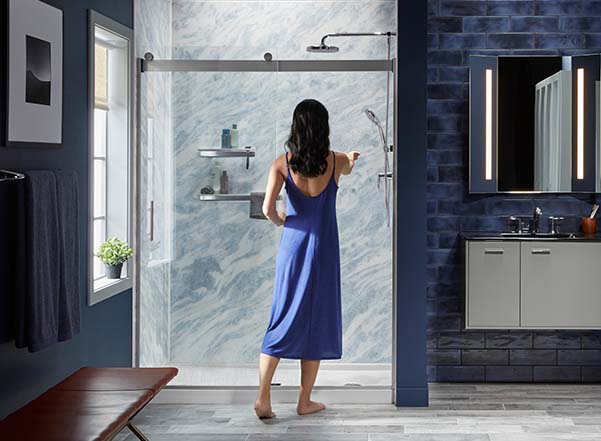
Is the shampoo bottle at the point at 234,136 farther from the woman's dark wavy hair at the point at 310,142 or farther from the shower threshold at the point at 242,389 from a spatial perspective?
the shower threshold at the point at 242,389

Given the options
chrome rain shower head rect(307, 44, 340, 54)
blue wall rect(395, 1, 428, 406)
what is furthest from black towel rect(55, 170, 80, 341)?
chrome rain shower head rect(307, 44, 340, 54)

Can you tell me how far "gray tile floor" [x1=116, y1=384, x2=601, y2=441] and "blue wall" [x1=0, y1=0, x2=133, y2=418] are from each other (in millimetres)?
468

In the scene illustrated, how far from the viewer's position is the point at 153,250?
5441 millimetres

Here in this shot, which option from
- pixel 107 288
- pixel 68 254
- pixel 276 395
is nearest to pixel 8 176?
pixel 68 254

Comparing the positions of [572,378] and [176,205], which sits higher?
[176,205]

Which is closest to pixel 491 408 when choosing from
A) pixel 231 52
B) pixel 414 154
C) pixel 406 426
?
pixel 406 426

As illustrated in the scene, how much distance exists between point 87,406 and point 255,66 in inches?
94.2

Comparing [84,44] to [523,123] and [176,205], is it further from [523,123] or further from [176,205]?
[523,123]

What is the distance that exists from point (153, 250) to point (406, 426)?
5.60 ft

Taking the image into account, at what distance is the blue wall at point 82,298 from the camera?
375cm

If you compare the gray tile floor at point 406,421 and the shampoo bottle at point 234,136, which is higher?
the shampoo bottle at point 234,136

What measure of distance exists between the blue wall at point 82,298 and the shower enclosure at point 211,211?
0.90 ft

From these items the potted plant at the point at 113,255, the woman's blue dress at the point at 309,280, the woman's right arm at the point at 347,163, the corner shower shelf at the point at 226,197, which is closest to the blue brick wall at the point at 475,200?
the woman's right arm at the point at 347,163

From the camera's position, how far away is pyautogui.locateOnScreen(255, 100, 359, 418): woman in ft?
16.5
